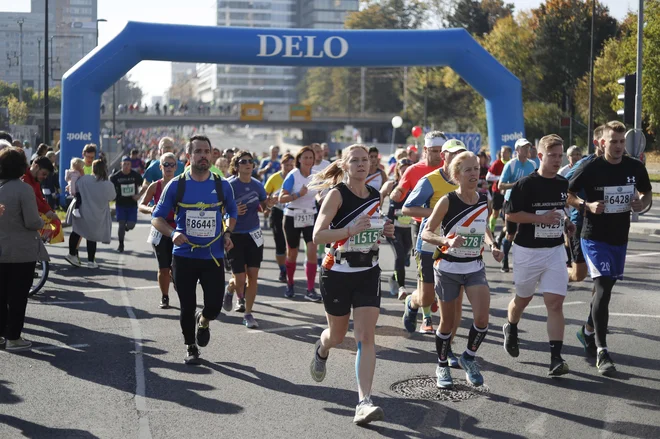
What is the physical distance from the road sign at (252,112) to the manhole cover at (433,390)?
9433 centimetres

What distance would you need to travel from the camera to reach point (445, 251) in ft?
22.1

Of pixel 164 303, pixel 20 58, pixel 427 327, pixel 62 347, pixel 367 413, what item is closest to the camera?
pixel 367 413

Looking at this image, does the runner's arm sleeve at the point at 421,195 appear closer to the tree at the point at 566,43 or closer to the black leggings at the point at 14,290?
the black leggings at the point at 14,290

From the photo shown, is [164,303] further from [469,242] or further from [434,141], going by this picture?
[469,242]

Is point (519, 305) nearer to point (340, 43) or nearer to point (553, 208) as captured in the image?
point (553, 208)

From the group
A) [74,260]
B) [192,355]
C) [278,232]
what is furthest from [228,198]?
[74,260]

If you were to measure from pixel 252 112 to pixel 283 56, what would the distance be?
80.9m

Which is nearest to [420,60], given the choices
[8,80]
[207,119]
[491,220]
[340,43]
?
[340,43]

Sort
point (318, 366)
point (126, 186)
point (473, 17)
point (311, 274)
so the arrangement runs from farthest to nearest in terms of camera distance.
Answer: point (473, 17)
point (126, 186)
point (311, 274)
point (318, 366)

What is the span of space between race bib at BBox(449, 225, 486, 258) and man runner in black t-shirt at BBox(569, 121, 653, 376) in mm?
1181

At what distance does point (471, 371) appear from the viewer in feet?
22.4

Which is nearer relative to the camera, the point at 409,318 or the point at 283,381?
the point at 283,381

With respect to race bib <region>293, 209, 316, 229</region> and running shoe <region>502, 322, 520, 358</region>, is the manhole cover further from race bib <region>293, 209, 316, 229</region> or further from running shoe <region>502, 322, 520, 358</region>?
race bib <region>293, 209, 316, 229</region>

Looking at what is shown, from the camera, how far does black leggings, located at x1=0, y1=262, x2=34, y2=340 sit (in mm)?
8125
